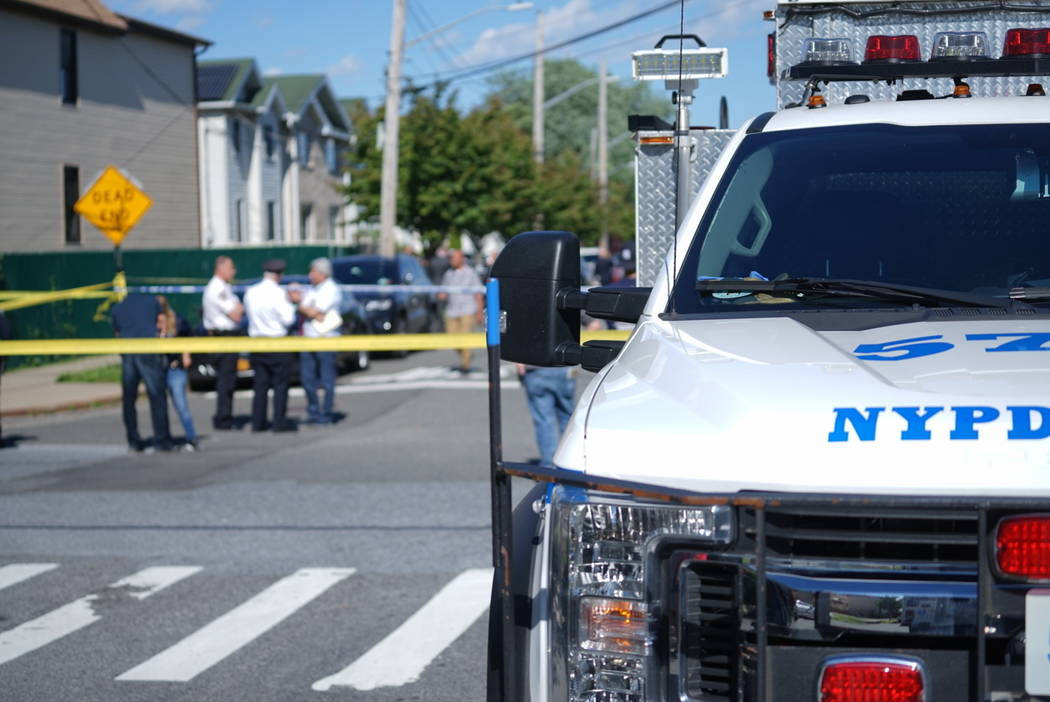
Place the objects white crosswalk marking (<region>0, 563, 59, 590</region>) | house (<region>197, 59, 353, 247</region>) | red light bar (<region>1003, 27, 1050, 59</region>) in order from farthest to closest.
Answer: house (<region>197, 59, 353, 247</region>) → white crosswalk marking (<region>0, 563, 59, 590</region>) → red light bar (<region>1003, 27, 1050, 59</region>)

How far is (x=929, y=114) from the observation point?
4445 mm

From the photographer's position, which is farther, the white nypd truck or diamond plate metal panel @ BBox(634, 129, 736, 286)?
diamond plate metal panel @ BBox(634, 129, 736, 286)

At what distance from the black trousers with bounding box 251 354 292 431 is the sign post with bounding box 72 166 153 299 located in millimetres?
6544

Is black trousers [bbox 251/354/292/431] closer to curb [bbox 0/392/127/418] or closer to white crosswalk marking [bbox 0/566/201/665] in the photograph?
curb [bbox 0/392/127/418]

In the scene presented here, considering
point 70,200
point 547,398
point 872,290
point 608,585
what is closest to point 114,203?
point 547,398

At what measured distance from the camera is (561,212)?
5669 centimetres

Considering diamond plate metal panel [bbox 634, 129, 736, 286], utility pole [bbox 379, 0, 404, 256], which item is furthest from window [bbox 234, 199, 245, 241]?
diamond plate metal panel [bbox 634, 129, 736, 286]

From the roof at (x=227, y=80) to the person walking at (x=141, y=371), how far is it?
3287 cm

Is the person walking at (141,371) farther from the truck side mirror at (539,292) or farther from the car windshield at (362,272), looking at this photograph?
the truck side mirror at (539,292)

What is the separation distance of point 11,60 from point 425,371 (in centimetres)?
1417

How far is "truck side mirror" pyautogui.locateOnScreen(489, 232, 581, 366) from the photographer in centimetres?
383

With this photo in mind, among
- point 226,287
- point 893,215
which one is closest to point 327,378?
point 226,287

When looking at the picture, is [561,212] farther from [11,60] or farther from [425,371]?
[425,371]

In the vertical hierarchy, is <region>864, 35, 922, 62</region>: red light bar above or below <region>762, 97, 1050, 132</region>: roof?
above
